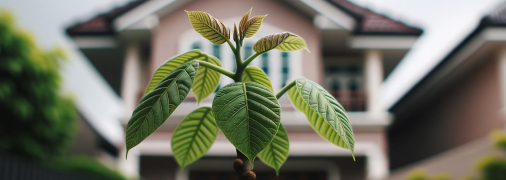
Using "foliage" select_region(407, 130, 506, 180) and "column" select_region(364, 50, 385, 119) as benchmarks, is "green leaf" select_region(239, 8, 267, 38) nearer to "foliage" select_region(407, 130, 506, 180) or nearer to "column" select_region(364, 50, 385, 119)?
"foliage" select_region(407, 130, 506, 180)

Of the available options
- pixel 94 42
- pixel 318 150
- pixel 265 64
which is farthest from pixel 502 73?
pixel 94 42

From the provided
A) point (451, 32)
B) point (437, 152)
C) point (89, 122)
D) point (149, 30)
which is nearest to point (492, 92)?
point (451, 32)

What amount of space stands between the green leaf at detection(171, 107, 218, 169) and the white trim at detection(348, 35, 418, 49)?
248 inches

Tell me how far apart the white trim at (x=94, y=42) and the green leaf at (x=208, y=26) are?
6.69 meters

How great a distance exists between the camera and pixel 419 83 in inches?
344

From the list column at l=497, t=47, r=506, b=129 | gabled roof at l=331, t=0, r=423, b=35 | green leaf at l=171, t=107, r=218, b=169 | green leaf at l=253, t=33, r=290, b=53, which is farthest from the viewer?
gabled roof at l=331, t=0, r=423, b=35

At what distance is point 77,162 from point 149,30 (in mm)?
2481

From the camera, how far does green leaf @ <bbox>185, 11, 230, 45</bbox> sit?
66cm

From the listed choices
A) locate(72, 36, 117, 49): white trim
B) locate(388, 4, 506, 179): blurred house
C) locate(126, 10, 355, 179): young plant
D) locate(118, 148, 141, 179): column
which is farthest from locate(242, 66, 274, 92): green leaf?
locate(72, 36, 117, 49): white trim

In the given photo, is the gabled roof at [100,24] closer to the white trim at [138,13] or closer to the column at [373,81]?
the white trim at [138,13]

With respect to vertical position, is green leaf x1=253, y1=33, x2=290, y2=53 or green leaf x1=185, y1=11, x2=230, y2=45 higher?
green leaf x1=185, y1=11, x2=230, y2=45

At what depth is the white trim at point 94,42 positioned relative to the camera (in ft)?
22.9

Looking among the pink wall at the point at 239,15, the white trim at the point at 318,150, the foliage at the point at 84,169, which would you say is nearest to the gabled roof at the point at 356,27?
the pink wall at the point at 239,15

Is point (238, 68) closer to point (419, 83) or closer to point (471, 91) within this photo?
point (471, 91)
